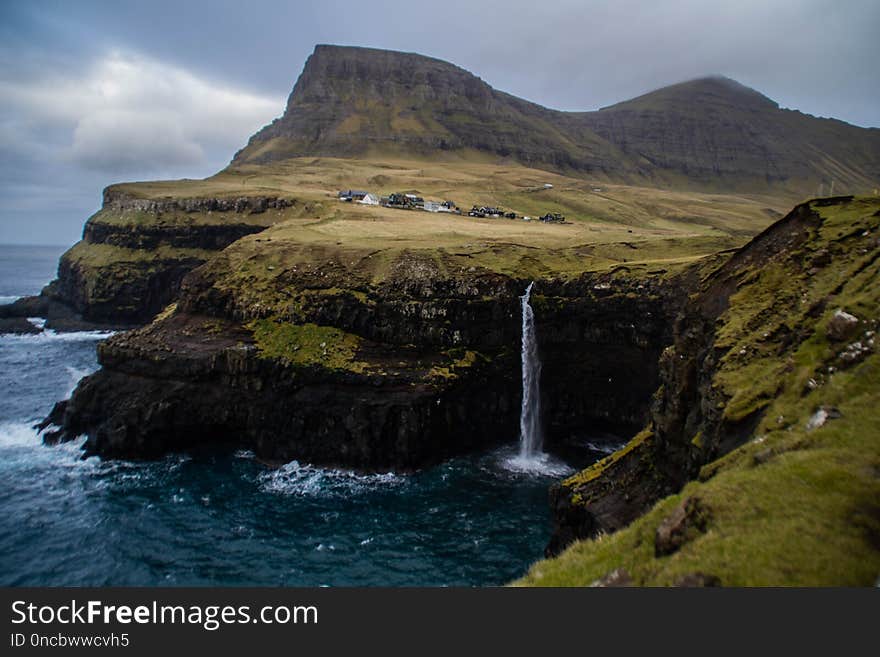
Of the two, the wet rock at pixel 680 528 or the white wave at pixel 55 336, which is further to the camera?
the white wave at pixel 55 336

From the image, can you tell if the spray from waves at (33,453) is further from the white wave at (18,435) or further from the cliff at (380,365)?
the cliff at (380,365)

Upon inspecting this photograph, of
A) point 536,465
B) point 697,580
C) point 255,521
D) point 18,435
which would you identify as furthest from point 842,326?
point 18,435

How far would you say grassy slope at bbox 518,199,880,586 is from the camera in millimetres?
10055

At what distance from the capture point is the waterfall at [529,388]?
53.3m

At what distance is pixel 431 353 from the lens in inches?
2132

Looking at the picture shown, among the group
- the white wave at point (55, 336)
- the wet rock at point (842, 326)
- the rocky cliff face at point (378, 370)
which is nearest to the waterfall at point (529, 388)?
the rocky cliff face at point (378, 370)

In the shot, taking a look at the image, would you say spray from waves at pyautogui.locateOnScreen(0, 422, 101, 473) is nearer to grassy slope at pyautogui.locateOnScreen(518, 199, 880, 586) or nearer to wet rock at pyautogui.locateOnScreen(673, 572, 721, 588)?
grassy slope at pyautogui.locateOnScreen(518, 199, 880, 586)

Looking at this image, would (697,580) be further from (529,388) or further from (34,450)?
(34,450)

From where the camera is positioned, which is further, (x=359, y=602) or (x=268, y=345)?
(x=268, y=345)

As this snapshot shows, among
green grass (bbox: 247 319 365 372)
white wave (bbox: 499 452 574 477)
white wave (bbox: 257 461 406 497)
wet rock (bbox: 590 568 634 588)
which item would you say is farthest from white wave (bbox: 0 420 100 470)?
wet rock (bbox: 590 568 634 588)

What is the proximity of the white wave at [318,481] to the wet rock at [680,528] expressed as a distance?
114ft

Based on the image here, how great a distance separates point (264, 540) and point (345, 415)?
14473mm

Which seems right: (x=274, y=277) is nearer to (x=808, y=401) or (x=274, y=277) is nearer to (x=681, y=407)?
(x=681, y=407)

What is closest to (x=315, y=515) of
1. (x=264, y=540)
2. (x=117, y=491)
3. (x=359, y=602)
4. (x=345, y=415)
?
(x=264, y=540)
